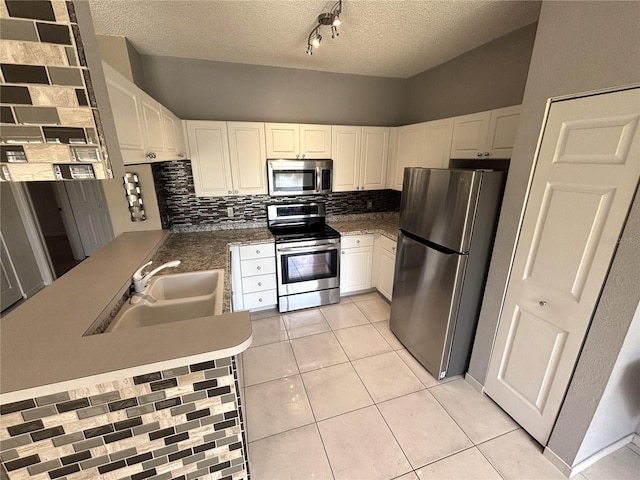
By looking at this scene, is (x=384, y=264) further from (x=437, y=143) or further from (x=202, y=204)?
(x=202, y=204)

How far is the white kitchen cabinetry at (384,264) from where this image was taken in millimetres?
Result: 3010

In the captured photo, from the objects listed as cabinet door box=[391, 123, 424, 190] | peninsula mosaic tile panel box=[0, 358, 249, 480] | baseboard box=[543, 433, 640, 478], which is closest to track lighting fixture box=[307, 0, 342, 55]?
cabinet door box=[391, 123, 424, 190]

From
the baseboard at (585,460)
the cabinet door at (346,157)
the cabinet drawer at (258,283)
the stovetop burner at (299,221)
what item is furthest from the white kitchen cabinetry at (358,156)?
the baseboard at (585,460)

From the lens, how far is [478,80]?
2.49 metres

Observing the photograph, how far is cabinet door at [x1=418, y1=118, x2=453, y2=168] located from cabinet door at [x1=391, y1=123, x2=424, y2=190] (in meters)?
0.08

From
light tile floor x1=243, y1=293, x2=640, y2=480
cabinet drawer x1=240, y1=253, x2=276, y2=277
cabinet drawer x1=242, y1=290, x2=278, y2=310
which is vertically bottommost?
light tile floor x1=243, y1=293, x2=640, y2=480

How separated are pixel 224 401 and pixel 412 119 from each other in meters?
3.64

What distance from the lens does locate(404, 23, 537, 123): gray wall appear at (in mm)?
2127

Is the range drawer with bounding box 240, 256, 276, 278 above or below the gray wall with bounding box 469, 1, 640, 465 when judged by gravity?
below

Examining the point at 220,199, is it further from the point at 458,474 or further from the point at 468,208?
the point at 458,474

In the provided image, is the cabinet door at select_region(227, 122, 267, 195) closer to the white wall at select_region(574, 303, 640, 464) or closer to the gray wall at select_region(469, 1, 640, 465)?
the gray wall at select_region(469, 1, 640, 465)

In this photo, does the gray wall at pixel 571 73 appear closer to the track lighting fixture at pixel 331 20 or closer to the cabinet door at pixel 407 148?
the track lighting fixture at pixel 331 20

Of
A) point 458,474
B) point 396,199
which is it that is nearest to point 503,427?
point 458,474

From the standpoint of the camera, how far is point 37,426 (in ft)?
2.86
